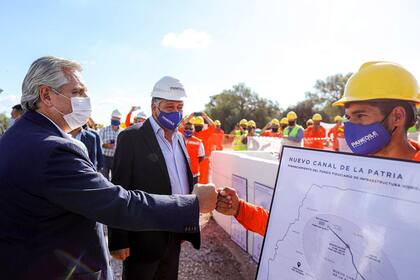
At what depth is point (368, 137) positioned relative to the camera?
5.81 ft

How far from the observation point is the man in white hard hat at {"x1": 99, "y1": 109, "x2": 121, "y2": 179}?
7.50 m

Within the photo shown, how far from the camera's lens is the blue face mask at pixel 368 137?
1738 mm

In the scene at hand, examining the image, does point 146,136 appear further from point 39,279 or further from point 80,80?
point 39,279

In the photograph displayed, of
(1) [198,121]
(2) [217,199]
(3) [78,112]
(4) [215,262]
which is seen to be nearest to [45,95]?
(3) [78,112]

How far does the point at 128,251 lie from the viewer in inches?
102

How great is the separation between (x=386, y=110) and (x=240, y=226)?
3.21m

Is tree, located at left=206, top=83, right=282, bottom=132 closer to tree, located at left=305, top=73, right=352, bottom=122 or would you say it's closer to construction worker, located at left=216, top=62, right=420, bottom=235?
tree, located at left=305, top=73, right=352, bottom=122

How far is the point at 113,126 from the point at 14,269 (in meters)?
6.81

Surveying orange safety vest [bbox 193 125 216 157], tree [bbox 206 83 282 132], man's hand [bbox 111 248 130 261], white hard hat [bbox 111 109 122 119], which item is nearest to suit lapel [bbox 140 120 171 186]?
man's hand [bbox 111 248 130 261]

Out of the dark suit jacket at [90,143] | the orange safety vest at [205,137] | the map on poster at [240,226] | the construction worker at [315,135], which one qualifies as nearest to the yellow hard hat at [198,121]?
the orange safety vest at [205,137]

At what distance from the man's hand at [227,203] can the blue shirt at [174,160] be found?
0.78 meters

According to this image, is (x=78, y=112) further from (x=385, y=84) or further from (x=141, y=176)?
(x=385, y=84)

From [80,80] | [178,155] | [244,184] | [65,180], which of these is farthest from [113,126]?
[65,180]

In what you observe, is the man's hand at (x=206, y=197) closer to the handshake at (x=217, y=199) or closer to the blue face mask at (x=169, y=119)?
the handshake at (x=217, y=199)
